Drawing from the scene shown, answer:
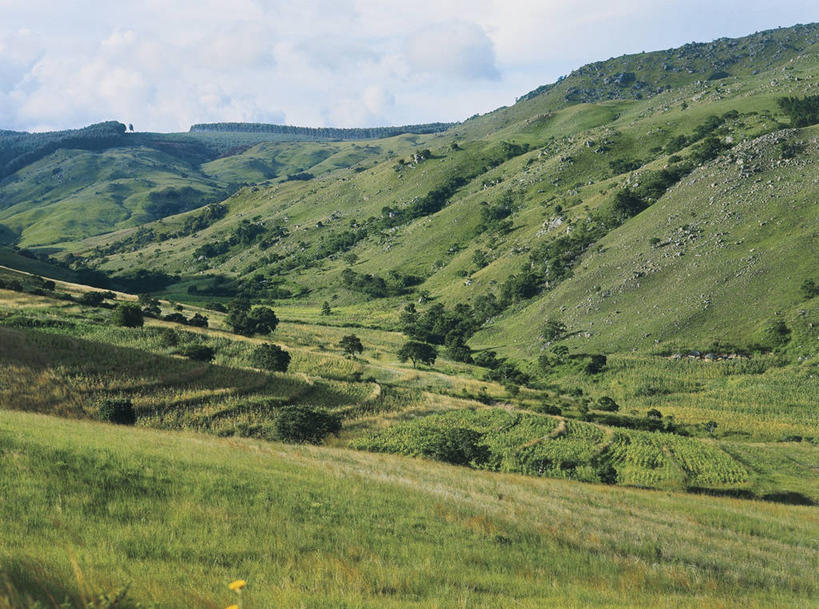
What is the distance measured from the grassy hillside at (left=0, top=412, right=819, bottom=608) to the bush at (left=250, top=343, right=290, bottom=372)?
1573 inches

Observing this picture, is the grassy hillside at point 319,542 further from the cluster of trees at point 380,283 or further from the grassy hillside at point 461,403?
the cluster of trees at point 380,283

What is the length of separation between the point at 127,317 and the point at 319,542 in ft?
212

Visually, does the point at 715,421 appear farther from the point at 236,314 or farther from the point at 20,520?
the point at 236,314

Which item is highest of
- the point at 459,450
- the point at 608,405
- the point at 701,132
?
the point at 701,132

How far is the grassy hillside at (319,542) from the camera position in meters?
7.23

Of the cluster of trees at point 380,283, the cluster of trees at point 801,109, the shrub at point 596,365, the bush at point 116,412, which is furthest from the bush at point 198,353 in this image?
the cluster of trees at point 801,109

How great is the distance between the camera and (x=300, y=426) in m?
40.5

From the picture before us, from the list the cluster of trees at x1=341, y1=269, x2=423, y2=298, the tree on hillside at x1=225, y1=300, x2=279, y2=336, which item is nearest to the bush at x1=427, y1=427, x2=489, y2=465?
the tree on hillside at x1=225, y1=300, x2=279, y2=336

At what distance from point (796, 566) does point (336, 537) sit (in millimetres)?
16133

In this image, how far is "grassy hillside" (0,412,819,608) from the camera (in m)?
7.23

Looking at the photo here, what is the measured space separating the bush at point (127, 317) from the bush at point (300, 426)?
34.6 metres

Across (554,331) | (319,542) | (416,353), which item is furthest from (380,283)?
(319,542)

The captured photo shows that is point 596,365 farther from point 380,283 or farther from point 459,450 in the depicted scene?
point 380,283

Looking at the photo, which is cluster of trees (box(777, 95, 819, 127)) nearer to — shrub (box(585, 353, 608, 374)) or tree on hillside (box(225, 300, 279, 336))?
shrub (box(585, 353, 608, 374))
